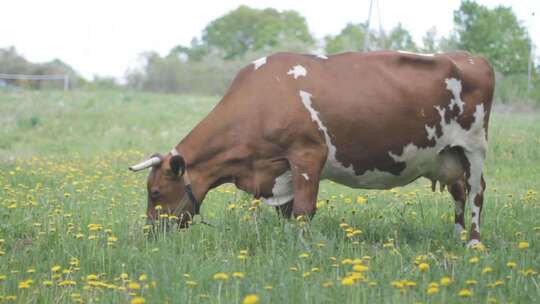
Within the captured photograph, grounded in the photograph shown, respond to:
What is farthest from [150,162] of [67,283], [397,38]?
[397,38]

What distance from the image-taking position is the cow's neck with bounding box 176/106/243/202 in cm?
681

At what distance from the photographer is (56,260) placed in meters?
5.63

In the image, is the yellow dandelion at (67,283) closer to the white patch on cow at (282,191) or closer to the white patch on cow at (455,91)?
the white patch on cow at (282,191)

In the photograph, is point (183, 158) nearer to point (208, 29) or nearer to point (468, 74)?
point (468, 74)

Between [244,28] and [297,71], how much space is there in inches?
3438

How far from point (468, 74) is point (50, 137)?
49.3ft

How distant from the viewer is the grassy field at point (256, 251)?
436 cm

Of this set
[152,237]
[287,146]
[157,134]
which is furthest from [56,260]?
[157,134]

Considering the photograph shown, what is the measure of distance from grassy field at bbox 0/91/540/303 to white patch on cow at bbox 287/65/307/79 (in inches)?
48.7

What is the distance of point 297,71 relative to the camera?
6.82m

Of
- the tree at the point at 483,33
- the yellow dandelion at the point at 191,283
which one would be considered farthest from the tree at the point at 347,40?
the yellow dandelion at the point at 191,283

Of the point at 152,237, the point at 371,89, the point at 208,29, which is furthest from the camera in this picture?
the point at 208,29

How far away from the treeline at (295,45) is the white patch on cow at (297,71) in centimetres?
676

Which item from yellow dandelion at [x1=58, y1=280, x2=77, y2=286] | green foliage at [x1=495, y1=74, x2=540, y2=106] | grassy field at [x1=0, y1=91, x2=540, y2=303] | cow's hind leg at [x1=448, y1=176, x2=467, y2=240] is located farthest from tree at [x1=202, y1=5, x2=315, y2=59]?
yellow dandelion at [x1=58, y1=280, x2=77, y2=286]
